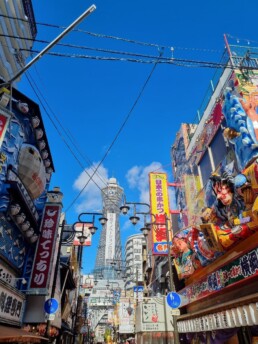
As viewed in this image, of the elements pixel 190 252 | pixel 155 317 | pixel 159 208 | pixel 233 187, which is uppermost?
pixel 159 208

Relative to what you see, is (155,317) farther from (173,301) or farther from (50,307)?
(50,307)

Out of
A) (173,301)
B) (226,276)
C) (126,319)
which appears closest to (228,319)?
(226,276)

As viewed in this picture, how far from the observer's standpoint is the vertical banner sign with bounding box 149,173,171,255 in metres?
20.6

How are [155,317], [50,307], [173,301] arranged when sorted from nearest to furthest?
1. [173,301]
2. [50,307]
3. [155,317]

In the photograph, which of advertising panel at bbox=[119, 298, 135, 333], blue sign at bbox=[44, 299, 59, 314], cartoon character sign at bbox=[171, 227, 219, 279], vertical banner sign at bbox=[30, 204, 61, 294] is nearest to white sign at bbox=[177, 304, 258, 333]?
cartoon character sign at bbox=[171, 227, 219, 279]

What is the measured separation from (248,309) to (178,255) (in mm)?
7861

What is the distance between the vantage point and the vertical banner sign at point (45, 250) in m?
12.6

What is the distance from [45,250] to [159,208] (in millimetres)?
10203

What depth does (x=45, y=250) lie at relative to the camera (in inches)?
535

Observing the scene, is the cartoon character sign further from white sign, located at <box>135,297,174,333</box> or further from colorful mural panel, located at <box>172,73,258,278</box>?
white sign, located at <box>135,297,174,333</box>

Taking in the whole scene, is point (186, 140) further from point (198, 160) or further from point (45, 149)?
point (45, 149)

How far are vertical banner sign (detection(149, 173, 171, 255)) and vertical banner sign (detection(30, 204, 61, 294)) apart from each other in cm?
852

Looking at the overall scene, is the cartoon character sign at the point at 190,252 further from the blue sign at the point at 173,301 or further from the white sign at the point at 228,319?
the white sign at the point at 228,319

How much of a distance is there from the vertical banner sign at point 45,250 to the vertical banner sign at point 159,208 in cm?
852
